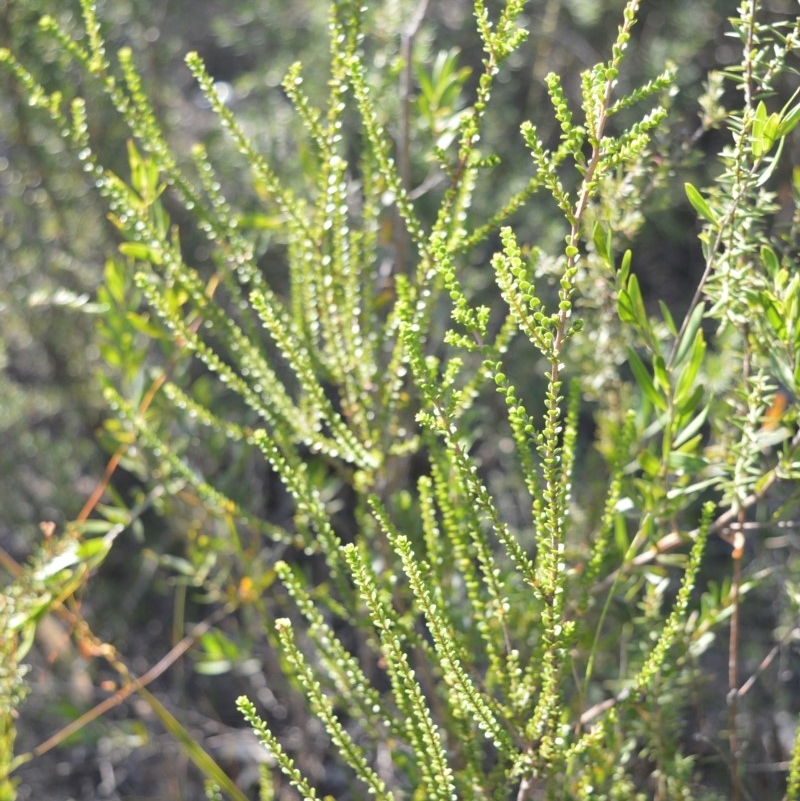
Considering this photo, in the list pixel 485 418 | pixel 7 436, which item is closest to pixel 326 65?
pixel 485 418

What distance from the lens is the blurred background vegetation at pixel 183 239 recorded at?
185cm

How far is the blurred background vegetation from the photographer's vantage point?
185cm

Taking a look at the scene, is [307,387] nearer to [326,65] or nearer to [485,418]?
[485,418]

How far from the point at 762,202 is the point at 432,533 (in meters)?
0.47

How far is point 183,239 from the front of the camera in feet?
7.12

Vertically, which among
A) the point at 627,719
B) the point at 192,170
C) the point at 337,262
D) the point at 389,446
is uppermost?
the point at 192,170

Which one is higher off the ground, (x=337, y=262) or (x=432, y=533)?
(x=337, y=262)

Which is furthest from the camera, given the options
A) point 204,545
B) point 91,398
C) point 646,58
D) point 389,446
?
point 646,58

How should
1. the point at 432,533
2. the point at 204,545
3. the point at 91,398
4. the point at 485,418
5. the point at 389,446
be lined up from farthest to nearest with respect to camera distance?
the point at 91,398 → the point at 485,418 → the point at 204,545 → the point at 389,446 → the point at 432,533

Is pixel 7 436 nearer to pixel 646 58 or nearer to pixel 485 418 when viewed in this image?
pixel 485 418

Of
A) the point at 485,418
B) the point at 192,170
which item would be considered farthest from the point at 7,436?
the point at 485,418

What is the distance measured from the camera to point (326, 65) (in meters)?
2.19

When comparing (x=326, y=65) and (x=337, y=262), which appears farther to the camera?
(x=326, y=65)

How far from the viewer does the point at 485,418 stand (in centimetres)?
190
